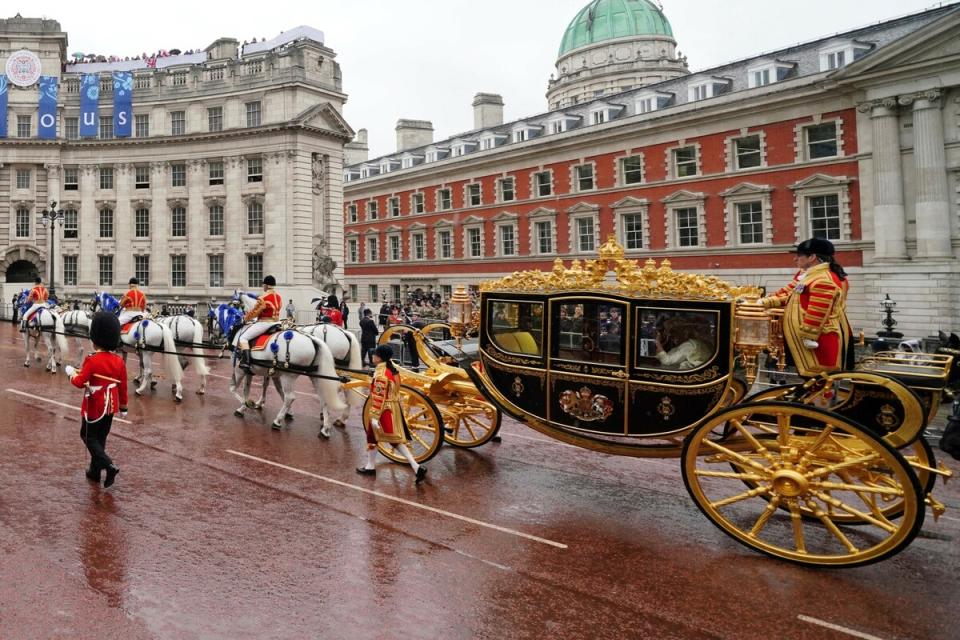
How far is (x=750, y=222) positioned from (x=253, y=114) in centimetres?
2771

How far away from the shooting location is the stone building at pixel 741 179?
2734 cm

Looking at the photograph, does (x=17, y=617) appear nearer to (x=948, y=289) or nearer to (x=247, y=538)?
(x=247, y=538)

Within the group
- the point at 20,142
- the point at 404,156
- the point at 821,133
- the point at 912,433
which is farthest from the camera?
the point at 404,156

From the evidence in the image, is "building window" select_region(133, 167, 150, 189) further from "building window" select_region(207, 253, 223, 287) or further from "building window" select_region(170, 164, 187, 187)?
"building window" select_region(207, 253, 223, 287)

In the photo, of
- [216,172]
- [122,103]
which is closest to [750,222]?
[216,172]

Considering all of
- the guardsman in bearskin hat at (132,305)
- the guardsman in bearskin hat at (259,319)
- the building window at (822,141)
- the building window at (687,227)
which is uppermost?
the building window at (822,141)

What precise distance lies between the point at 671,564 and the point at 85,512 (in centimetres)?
629

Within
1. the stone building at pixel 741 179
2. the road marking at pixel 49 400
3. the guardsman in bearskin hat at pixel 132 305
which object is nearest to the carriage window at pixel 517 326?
the road marking at pixel 49 400

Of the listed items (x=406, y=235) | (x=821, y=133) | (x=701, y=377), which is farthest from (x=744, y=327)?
(x=406, y=235)

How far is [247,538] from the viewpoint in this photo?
682 cm

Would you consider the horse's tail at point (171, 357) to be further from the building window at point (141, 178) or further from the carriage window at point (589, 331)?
the building window at point (141, 178)

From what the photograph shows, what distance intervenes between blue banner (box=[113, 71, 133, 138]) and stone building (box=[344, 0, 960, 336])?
18.1 m

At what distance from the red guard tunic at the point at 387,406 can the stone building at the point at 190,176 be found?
29.7 metres

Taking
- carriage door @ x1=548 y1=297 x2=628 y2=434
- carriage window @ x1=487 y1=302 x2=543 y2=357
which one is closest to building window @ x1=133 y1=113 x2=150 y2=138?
carriage window @ x1=487 y1=302 x2=543 y2=357
